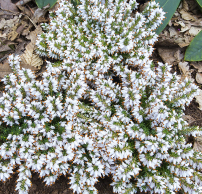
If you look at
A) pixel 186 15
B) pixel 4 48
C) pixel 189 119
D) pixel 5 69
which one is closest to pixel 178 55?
pixel 186 15

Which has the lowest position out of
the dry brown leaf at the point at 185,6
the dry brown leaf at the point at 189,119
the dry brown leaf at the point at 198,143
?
the dry brown leaf at the point at 198,143

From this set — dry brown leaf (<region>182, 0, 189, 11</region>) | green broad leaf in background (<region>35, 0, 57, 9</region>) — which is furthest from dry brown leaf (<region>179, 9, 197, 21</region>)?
green broad leaf in background (<region>35, 0, 57, 9</region>)

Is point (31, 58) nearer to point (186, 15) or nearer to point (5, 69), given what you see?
point (5, 69)

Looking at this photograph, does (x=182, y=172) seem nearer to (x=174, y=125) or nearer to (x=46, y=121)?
(x=174, y=125)

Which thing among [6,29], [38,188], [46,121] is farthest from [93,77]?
[6,29]

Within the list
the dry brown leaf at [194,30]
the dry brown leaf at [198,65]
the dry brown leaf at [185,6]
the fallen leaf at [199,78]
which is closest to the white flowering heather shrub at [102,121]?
the fallen leaf at [199,78]

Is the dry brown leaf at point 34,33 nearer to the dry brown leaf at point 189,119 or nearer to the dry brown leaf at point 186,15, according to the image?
the dry brown leaf at point 186,15
